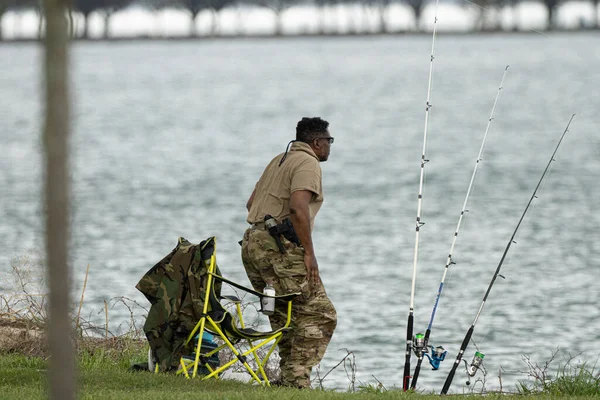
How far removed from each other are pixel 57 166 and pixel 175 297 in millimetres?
3606

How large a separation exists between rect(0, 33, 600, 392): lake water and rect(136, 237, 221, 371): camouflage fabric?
798mm

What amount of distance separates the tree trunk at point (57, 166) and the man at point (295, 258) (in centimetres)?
357

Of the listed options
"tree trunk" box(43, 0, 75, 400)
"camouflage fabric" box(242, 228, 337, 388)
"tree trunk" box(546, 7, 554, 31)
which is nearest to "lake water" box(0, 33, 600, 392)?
"tree trunk" box(43, 0, 75, 400)

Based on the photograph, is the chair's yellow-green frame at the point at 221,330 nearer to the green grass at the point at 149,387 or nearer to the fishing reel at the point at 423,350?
the green grass at the point at 149,387

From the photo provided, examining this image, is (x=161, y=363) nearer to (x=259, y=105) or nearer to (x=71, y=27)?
(x=71, y=27)

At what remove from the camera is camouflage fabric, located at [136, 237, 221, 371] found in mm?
7203

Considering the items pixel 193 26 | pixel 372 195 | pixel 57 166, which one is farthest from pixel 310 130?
pixel 193 26

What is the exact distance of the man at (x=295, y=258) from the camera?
7387 millimetres

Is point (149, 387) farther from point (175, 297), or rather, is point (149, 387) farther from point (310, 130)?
point (310, 130)

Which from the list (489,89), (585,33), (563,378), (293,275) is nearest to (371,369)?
(563,378)

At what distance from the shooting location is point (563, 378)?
26.9 ft

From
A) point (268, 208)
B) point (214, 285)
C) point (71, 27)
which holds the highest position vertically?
point (71, 27)

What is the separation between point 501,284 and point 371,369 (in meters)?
5.94

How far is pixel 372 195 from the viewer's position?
92.9ft
